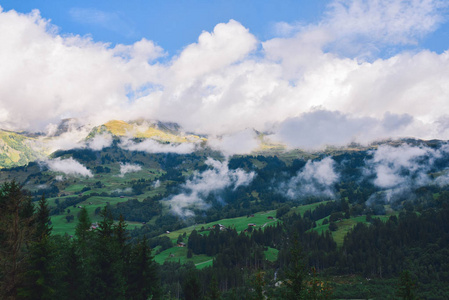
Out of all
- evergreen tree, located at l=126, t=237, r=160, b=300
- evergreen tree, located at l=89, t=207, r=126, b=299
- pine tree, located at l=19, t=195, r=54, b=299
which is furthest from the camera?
evergreen tree, located at l=126, t=237, r=160, b=300

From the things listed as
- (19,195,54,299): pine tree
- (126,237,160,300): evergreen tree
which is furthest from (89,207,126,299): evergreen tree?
(19,195,54,299): pine tree

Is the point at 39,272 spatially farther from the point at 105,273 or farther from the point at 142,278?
the point at 142,278

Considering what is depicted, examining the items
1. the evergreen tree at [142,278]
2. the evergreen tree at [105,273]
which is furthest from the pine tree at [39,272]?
the evergreen tree at [142,278]

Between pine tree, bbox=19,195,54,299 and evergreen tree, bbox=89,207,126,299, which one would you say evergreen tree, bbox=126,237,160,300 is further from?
pine tree, bbox=19,195,54,299

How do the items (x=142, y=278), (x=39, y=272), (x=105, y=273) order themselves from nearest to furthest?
1. (x=39, y=272)
2. (x=105, y=273)
3. (x=142, y=278)

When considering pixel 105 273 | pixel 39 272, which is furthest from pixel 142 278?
pixel 39 272

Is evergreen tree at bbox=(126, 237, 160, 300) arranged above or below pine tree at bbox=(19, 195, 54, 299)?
below

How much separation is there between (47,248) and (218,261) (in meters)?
152

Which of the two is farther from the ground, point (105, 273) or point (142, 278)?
point (105, 273)

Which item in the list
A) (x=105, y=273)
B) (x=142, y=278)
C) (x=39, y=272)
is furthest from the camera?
(x=142, y=278)

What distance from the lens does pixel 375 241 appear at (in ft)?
641

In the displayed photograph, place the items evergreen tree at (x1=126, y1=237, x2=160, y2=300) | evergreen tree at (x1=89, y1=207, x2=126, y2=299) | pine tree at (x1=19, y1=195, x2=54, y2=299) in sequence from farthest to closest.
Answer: evergreen tree at (x1=126, y1=237, x2=160, y2=300) < evergreen tree at (x1=89, y1=207, x2=126, y2=299) < pine tree at (x1=19, y1=195, x2=54, y2=299)

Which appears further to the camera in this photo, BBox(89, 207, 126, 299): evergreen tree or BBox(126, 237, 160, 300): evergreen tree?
BBox(126, 237, 160, 300): evergreen tree

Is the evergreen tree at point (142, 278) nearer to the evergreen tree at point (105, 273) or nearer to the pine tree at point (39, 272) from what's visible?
the evergreen tree at point (105, 273)
